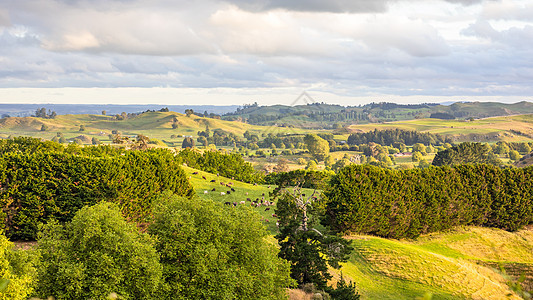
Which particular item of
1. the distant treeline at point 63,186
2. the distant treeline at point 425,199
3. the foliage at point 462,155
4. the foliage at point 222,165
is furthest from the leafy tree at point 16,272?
the foliage at point 462,155

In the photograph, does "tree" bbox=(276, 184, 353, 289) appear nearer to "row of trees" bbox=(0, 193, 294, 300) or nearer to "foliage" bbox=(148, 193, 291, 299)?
"row of trees" bbox=(0, 193, 294, 300)

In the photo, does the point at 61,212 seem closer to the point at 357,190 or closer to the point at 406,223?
the point at 357,190

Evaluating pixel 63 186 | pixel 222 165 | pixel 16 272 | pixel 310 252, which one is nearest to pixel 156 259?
pixel 16 272

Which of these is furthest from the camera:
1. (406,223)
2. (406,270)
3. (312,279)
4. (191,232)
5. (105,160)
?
(406,223)

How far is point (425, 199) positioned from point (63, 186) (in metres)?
38.9

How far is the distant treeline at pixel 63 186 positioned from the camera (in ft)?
95.9

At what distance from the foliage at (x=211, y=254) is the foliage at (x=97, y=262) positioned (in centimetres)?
151

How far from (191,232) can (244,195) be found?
99.1 ft

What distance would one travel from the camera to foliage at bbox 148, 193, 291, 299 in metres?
20.0

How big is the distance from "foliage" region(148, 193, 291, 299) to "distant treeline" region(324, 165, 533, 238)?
2146 centimetres

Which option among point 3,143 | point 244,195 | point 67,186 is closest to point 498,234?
point 244,195

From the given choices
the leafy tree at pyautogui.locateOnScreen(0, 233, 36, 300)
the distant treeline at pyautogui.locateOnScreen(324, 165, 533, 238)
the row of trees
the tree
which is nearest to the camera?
the leafy tree at pyautogui.locateOnScreen(0, 233, 36, 300)

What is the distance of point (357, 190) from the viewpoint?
43.6 meters

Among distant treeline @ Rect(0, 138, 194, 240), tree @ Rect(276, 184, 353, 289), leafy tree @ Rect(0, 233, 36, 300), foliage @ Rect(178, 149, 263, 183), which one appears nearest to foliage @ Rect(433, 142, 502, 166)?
foliage @ Rect(178, 149, 263, 183)
